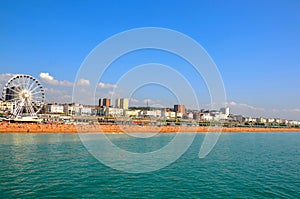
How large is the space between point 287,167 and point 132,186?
11.1 m

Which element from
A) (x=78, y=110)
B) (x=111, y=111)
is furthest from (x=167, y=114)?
(x=78, y=110)

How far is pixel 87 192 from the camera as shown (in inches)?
361

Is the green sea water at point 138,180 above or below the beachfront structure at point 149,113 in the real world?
below

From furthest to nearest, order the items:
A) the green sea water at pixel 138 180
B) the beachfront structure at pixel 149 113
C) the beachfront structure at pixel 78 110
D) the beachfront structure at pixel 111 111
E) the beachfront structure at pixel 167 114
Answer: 1. the beachfront structure at pixel 167 114
2. the beachfront structure at pixel 149 113
3. the beachfront structure at pixel 111 111
4. the beachfront structure at pixel 78 110
5. the green sea water at pixel 138 180

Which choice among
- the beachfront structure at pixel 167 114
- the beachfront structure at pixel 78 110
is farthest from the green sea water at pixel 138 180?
the beachfront structure at pixel 167 114

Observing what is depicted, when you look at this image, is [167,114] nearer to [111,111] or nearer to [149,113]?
[149,113]

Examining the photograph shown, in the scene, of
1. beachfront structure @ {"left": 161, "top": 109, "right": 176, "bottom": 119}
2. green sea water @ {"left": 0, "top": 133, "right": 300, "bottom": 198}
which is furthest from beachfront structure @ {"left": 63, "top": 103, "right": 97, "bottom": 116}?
green sea water @ {"left": 0, "top": 133, "right": 300, "bottom": 198}

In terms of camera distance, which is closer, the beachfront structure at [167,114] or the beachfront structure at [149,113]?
the beachfront structure at [149,113]

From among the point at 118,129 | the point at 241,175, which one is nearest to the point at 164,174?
the point at 241,175

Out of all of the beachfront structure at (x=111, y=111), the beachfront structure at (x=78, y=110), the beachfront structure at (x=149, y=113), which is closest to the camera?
the beachfront structure at (x=78, y=110)

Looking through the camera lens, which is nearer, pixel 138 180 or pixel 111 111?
pixel 138 180

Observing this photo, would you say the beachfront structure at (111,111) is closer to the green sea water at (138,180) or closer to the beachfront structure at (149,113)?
the beachfront structure at (149,113)

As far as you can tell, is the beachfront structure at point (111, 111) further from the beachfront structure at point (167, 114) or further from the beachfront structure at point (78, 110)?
the beachfront structure at point (167, 114)

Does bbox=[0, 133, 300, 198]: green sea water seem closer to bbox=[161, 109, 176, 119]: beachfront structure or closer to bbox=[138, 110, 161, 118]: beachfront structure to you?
bbox=[138, 110, 161, 118]: beachfront structure
